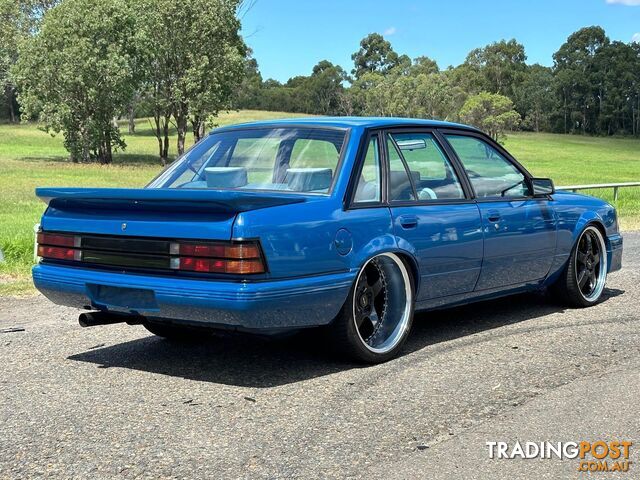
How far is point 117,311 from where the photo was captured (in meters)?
5.11

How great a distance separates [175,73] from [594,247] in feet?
143

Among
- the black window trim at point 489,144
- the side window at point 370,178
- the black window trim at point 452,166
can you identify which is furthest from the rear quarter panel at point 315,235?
the black window trim at point 489,144

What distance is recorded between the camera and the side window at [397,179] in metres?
5.64

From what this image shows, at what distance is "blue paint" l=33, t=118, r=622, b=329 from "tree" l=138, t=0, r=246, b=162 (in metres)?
42.1

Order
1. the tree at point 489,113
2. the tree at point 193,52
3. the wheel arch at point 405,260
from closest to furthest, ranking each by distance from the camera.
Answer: the wheel arch at point 405,260 → the tree at point 193,52 → the tree at point 489,113

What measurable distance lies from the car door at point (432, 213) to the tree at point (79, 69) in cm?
3993

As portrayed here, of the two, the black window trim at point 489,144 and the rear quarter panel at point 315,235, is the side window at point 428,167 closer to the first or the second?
the black window trim at point 489,144

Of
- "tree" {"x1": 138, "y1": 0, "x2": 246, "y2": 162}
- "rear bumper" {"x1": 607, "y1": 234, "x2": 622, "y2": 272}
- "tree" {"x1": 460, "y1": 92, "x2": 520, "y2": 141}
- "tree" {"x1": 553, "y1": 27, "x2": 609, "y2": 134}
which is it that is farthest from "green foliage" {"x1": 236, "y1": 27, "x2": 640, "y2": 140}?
"rear bumper" {"x1": 607, "y1": 234, "x2": 622, "y2": 272}

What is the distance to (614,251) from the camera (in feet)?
25.0

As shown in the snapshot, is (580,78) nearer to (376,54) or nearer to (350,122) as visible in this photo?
(376,54)

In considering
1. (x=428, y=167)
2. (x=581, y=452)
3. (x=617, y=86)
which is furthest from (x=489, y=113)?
(x=581, y=452)

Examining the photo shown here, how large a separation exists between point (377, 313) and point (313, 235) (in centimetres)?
89

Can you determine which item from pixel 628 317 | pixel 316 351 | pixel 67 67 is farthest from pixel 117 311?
pixel 67 67

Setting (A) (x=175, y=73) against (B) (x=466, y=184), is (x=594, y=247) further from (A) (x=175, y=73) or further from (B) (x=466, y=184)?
(A) (x=175, y=73)
